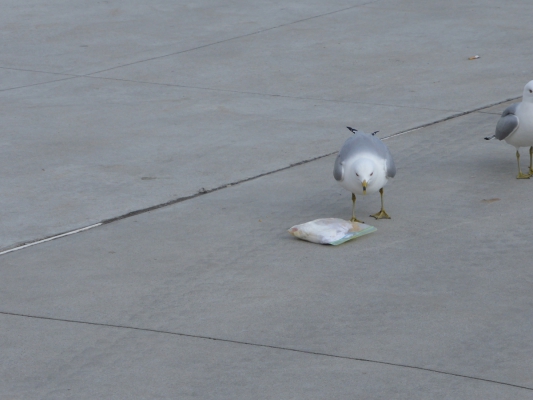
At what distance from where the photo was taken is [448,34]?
1266 centimetres

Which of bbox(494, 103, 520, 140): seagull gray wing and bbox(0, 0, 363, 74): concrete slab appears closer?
bbox(494, 103, 520, 140): seagull gray wing

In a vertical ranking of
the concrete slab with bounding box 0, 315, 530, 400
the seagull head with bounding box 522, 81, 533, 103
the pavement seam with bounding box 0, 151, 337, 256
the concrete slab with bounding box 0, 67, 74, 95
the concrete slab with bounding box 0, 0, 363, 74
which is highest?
the concrete slab with bounding box 0, 0, 363, 74

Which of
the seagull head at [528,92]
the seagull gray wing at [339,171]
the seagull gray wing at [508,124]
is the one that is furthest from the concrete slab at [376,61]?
the seagull gray wing at [339,171]

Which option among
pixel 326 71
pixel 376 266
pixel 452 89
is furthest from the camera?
pixel 326 71

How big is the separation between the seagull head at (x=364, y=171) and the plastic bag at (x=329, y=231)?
11.3 inches

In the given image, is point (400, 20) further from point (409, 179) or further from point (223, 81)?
point (409, 179)

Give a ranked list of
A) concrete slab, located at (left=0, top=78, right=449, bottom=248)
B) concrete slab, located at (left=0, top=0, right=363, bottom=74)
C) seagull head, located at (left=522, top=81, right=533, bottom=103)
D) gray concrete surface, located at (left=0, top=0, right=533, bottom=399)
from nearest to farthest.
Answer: gray concrete surface, located at (left=0, top=0, right=533, bottom=399) → concrete slab, located at (left=0, top=78, right=449, bottom=248) → seagull head, located at (left=522, top=81, right=533, bottom=103) → concrete slab, located at (left=0, top=0, right=363, bottom=74)

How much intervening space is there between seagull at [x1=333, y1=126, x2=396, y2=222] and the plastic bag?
24cm

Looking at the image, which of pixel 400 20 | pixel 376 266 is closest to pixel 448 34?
pixel 400 20

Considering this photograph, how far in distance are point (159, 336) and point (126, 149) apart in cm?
360

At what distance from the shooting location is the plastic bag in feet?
20.5

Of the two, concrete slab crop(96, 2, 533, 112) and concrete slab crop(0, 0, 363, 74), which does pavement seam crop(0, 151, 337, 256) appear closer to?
concrete slab crop(96, 2, 533, 112)

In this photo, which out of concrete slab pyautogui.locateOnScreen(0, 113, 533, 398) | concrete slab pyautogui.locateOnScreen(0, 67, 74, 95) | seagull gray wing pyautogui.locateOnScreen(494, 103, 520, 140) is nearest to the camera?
concrete slab pyautogui.locateOnScreen(0, 113, 533, 398)

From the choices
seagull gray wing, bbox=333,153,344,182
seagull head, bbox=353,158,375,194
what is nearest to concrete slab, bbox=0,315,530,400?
seagull head, bbox=353,158,375,194
